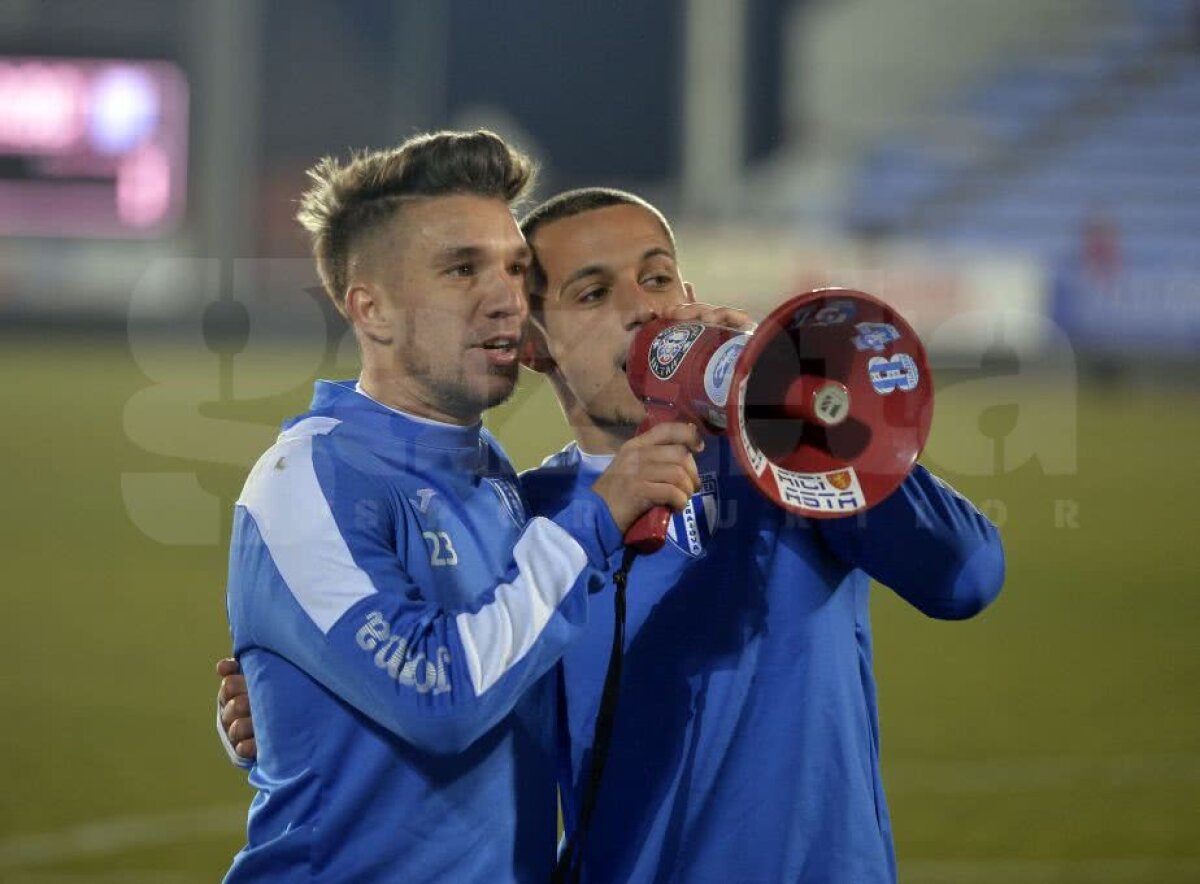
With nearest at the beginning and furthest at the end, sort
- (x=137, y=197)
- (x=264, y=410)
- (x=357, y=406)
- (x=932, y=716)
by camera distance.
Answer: (x=357, y=406) < (x=932, y=716) < (x=264, y=410) < (x=137, y=197)

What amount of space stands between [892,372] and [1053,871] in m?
3.34

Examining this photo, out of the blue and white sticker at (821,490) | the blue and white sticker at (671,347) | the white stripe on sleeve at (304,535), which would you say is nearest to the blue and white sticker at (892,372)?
the blue and white sticker at (821,490)

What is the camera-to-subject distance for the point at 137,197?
24797 mm

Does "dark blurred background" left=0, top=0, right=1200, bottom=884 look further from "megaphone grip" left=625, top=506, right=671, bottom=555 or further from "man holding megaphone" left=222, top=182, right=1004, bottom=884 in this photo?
"megaphone grip" left=625, top=506, right=671, bottom=555

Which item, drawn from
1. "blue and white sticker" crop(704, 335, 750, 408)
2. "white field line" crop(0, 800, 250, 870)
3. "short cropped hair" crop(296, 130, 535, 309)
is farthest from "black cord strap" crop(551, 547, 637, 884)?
"white field line" crop(0, 800, 250, 870)

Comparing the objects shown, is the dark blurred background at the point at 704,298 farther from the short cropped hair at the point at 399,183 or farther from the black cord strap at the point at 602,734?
the short cropped hair at the point at 399,183

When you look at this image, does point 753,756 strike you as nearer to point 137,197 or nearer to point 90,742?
point 90,742

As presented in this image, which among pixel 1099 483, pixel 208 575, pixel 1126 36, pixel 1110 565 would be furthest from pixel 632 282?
pixel 1126 36

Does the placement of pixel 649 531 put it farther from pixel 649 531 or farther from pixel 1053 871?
pixel 1053 871

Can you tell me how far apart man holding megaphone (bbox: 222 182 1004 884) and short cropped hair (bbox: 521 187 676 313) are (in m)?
0.07

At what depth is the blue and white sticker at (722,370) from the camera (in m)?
2.29

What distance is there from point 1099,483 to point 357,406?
11205 millimetres

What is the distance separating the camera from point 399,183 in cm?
258

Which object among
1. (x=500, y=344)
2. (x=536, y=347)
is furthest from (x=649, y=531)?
(x=536, y=347)
